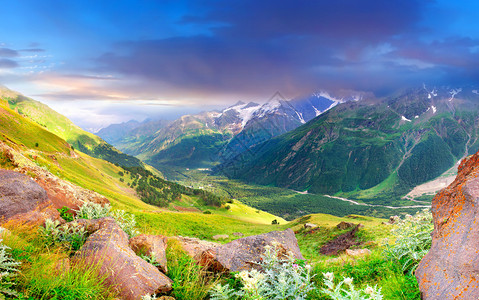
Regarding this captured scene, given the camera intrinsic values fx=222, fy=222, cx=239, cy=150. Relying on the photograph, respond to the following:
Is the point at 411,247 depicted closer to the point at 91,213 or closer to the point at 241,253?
the point at 241,253

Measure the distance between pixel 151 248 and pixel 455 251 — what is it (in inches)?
351

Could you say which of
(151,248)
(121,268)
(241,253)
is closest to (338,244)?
(241,253)

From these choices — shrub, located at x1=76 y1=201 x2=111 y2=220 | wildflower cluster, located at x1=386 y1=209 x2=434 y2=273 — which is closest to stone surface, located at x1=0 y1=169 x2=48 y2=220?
shrub, located at x1=76 y1=201 x2=111 y2=220

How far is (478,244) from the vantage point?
5121mm

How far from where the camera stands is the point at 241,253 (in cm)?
815

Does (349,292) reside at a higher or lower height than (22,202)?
lower

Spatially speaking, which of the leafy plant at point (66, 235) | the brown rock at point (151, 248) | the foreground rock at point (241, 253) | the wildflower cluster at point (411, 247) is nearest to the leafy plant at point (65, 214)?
the leafy plant at point (66, 235)

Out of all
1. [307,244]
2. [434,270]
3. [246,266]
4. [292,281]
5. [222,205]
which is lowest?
[222,205]

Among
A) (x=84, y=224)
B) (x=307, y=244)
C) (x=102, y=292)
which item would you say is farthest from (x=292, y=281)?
(x=307, y=244)

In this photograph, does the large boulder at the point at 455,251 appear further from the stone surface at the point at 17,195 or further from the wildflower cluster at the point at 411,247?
the stone surface at the point at 17,195

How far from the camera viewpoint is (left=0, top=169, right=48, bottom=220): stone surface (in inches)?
345

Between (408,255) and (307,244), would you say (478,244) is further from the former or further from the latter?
(307,244)

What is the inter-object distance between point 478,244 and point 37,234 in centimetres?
1263

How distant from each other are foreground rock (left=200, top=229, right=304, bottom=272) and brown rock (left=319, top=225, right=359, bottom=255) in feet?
57.6
